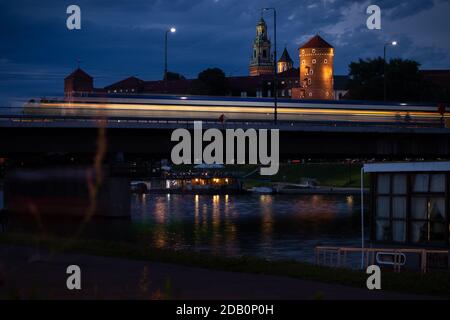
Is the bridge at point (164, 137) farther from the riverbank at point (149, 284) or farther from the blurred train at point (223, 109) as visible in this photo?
the riverbank at point (149, 284)

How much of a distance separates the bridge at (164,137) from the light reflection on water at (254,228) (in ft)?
19.1

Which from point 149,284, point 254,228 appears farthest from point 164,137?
point 149,284

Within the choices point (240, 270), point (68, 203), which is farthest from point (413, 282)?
point (68, 203)

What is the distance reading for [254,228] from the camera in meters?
62.1

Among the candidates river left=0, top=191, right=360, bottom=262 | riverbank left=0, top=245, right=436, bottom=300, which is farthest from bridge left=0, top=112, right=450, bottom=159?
riverbank left=0, top=245, right=436, bottom=300

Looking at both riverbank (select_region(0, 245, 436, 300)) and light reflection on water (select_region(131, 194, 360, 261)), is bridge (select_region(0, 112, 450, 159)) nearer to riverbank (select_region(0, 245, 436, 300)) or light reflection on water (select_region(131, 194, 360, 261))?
light reflection on water (select_region(131, 194, 360, 261))

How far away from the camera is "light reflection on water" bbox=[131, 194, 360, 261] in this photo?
154ft

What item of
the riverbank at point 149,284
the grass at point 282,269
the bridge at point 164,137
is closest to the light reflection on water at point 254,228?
the bridge at point 164,137

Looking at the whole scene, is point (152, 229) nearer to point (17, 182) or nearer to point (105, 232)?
point (105, 232)

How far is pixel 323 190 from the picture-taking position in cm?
13062

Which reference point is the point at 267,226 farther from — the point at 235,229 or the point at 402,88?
the point at 402,88

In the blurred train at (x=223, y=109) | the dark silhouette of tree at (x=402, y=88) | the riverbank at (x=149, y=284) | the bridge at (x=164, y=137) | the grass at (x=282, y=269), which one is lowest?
the grass at (x=282, y=269)

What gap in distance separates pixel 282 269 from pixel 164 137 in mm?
40139

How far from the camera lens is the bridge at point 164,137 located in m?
57.4
